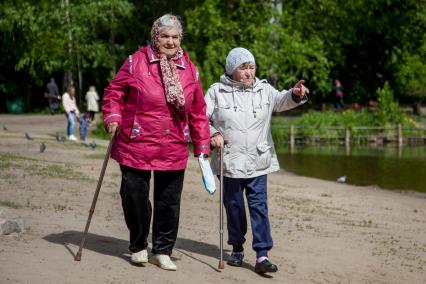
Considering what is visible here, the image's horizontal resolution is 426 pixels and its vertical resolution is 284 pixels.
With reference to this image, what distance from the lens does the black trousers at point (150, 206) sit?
7031 millimetres

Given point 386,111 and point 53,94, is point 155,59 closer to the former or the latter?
point 386,111

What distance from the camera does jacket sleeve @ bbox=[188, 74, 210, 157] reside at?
7223 mm

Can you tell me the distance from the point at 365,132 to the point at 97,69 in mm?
19029

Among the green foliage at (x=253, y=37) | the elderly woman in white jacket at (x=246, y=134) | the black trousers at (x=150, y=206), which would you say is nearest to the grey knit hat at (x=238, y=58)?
the elderly woman in white jacket at (x=246, y=134)

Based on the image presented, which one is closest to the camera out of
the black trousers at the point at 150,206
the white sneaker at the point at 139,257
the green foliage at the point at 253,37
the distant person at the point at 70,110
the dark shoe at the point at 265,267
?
the black trousers at the point at 150,206

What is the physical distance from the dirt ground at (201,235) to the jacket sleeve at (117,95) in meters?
1.15

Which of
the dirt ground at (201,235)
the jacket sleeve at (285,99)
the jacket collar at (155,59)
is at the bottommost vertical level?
the dirt ground at (201,235)

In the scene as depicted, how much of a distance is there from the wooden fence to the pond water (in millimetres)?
1059

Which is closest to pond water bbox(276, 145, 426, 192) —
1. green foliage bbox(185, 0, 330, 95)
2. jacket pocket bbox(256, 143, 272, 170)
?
green foliage bbox(185, 0, 330, 95)

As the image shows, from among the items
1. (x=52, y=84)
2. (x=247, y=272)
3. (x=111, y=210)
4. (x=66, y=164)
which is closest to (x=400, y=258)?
(x=247, y=272)

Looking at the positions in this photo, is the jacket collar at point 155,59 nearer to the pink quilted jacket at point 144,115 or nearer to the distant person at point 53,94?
the pink quilted jacket at point 144,115

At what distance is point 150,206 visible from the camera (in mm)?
7199

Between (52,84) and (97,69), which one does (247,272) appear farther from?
(97,69)

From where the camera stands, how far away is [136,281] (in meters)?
6.71
